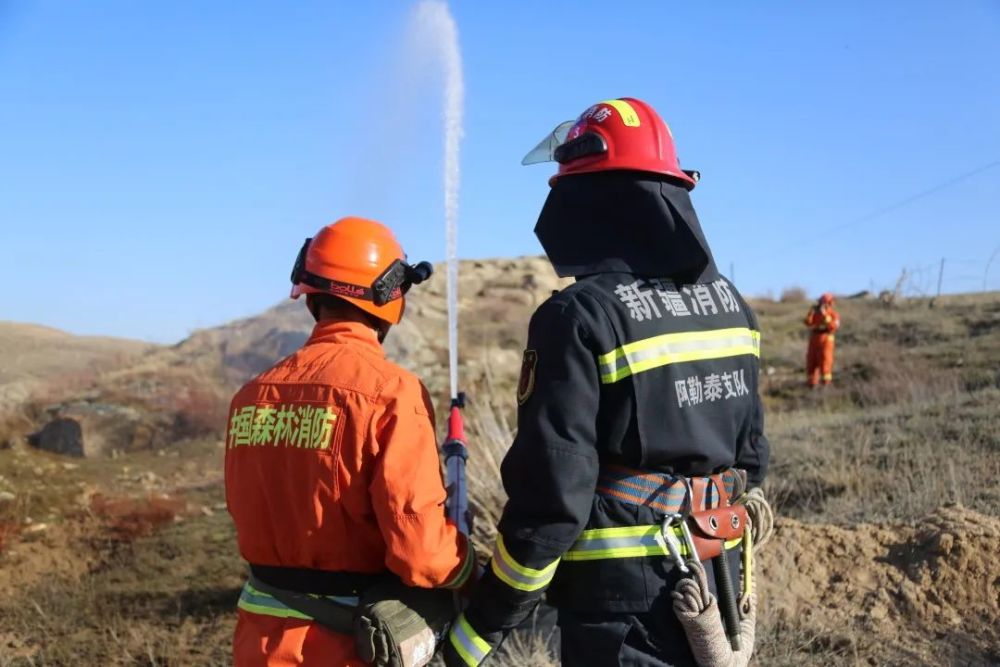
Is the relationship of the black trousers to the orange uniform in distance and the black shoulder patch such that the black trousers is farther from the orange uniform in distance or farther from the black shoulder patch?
the orange uniform in distance

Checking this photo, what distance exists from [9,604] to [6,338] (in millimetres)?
25401

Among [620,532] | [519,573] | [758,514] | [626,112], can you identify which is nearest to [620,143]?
[626,112]

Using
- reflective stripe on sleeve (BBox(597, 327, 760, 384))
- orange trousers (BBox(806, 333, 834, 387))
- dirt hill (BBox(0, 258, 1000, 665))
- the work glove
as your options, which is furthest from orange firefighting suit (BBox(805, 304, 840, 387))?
reflective stripe on sleeve (BBox(597, 327, 760, 384))

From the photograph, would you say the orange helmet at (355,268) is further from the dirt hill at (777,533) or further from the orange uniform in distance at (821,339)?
the orange uniform in distance at (821,339)

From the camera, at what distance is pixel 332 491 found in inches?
91.0

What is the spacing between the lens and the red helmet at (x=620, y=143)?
7.94 ft

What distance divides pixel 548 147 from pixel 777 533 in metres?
3.38

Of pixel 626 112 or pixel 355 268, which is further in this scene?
pixel 355 268

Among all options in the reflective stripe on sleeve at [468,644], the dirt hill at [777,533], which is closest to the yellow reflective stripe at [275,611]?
the reflective stripe on sleeve at [468,644]

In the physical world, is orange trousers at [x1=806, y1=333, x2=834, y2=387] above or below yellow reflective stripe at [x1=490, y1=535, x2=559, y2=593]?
below

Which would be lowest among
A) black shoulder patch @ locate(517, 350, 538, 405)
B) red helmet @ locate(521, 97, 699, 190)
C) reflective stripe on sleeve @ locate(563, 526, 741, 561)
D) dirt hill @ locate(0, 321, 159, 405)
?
dirt hill @ locate(0, 321, 159, 405)

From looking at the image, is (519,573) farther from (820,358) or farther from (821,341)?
(820,358)

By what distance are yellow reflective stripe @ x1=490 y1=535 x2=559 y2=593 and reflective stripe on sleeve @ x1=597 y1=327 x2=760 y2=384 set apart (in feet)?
1.71

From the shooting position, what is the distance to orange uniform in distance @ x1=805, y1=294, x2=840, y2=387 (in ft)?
53.1
